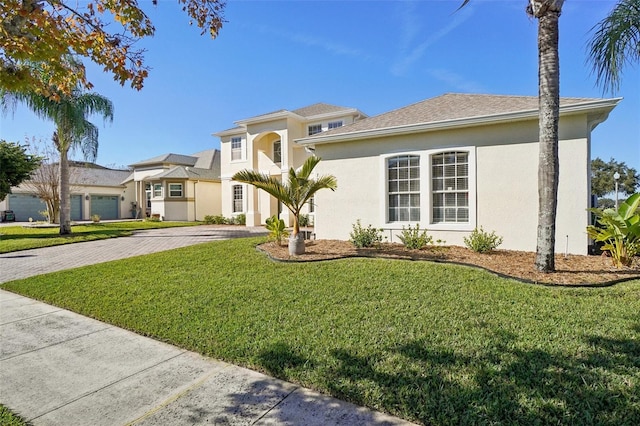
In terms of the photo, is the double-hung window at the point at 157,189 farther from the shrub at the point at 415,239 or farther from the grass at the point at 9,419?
the grass at the point at 9,419

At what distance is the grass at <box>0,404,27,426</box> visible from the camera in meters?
2.83

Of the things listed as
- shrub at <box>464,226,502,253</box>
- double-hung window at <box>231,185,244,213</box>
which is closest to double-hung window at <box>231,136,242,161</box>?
double-hung window at <box>231,185,244,213</box>

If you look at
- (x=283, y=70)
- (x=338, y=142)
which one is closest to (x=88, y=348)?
(x=338, y=142)

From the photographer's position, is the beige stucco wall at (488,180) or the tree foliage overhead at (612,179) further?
the tree foliage overhead at (612,179)

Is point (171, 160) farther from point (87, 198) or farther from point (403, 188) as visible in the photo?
point (403, 188)

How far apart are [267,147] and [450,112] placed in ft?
48.4

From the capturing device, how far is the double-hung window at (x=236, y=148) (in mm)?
23094

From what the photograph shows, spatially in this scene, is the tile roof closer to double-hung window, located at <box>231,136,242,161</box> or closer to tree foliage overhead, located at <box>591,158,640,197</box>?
double-hung window, located at <box>231,136,242,161</box>

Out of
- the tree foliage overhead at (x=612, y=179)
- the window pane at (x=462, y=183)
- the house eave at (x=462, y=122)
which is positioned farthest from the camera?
the tree foliage overhead at (x=612, y=179)

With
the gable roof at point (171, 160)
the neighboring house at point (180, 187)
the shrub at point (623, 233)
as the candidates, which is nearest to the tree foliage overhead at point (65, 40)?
the shrub at point (623, 233)

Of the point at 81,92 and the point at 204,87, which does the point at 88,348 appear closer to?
the point at 204,87

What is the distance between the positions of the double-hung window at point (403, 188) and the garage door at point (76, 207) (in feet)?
113

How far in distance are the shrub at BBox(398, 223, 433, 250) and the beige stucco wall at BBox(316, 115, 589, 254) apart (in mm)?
539

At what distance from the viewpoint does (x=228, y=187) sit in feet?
78.3
